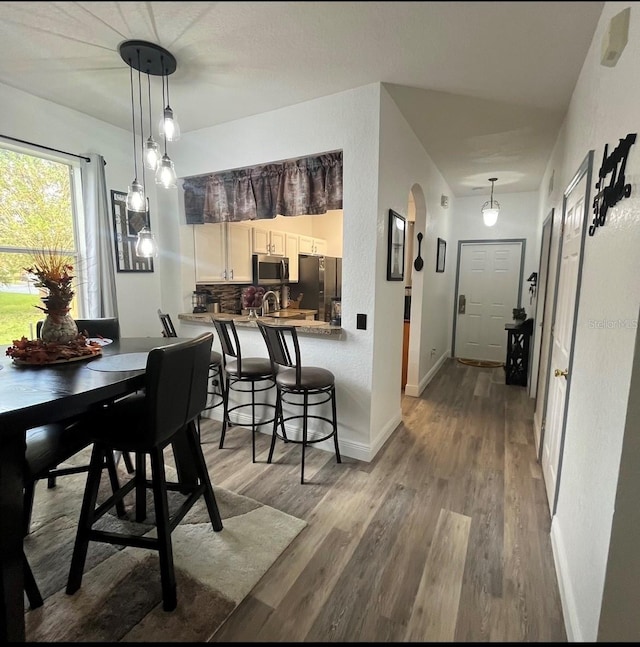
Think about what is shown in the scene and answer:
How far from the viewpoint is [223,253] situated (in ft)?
12.6

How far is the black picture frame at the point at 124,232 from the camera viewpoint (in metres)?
3.04

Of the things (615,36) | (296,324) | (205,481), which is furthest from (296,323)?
(615,36)

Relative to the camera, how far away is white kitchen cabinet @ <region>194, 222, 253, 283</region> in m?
3.59

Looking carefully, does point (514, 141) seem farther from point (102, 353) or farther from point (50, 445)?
point (50, 445)

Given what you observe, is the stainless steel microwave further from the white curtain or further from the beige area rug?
the beige area rug

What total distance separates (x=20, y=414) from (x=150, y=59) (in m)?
1.89

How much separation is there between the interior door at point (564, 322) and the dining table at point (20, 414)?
217 cm

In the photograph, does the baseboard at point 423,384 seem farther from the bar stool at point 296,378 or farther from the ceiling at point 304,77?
the ceiling at point 304,77

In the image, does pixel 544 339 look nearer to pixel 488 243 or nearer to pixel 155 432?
pixel 488 243

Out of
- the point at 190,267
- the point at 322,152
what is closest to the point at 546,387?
the point at 322,152

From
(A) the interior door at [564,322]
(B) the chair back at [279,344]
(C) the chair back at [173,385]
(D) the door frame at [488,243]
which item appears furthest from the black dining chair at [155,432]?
(D) the door frame at [488,243]

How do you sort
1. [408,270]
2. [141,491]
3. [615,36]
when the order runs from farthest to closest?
[408,270] < [141,491] < [615,36]

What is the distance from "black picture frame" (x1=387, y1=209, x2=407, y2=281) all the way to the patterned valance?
0.44 meters

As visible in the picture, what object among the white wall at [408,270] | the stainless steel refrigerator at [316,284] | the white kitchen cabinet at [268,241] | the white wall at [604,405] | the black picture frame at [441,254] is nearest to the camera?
the white wall at [604,405]
